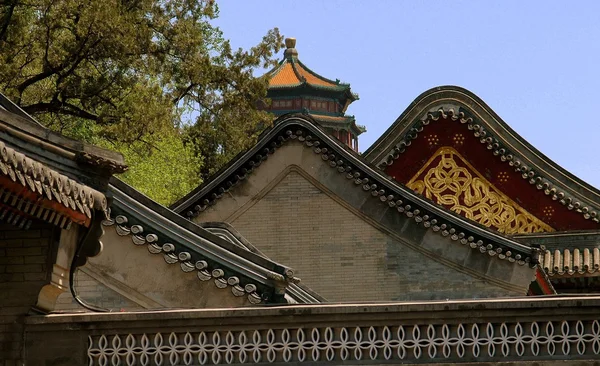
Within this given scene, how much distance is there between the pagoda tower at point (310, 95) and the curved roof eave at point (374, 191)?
6208 centimetres

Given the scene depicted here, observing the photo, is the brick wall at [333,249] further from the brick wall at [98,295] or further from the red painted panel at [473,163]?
the brick wall at [98,295]

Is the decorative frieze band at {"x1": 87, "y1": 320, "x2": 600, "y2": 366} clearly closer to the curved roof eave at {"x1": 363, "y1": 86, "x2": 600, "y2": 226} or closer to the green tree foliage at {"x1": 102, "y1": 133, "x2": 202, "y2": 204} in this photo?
the curved roof eave at {"x1": 363, "y1": 86, "x2": 600, "y2": 226}

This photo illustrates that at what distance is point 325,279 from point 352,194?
1406 mm

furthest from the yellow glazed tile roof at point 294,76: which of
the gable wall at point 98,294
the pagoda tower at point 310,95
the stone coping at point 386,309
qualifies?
the stone coping at point 386,309

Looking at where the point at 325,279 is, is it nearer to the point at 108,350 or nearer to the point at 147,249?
the point at 147,249

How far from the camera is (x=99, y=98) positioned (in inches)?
1575

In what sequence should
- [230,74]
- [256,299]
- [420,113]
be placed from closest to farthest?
[256,299] → [420,113] → [230,74]

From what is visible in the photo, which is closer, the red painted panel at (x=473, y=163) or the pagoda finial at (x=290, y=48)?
the red painted panel at (x=473, y=163)

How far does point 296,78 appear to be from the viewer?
88.4 metres

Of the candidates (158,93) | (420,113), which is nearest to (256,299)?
(420,113)

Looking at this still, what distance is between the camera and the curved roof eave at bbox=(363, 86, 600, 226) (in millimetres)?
30703

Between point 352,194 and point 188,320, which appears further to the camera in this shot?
point 352,194

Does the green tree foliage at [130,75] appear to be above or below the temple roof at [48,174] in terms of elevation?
above

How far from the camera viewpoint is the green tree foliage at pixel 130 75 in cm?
3812
